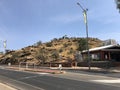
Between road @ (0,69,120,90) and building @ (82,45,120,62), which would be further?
building @ (82,45,120,62)

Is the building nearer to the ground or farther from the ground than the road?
farther from the ground

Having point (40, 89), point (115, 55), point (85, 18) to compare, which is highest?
point (85, 18)

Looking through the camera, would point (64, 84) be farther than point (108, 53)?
No

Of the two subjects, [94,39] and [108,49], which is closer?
[108,49]

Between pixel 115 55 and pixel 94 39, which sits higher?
pixel 94 39

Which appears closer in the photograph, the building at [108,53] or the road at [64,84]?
the road at [64,84]

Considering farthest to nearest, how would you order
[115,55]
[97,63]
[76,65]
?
[115,55] → [76,65] → [97,63]

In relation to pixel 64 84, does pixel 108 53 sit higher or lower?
higher

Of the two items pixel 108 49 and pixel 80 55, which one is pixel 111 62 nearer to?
pixel 108 49

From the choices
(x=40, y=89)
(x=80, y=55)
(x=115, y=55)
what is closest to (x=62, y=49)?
(x=80, y=55)

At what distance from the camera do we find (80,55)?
3105 inches

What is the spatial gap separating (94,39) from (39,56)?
55706 millimetres

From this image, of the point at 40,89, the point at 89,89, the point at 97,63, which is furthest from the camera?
the point at 97,63

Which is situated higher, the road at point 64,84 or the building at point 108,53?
the building at point 108,53
